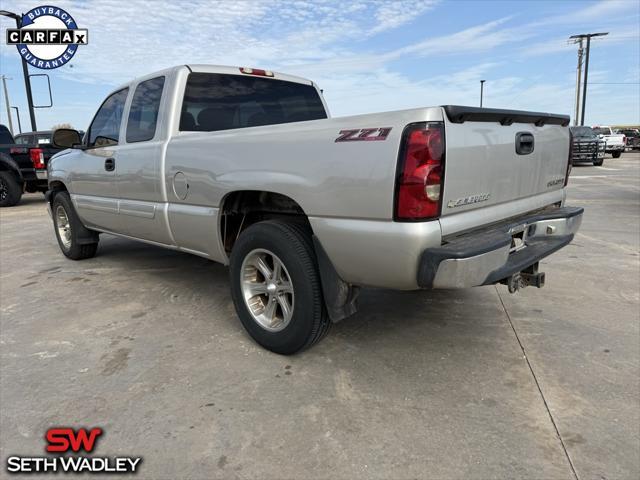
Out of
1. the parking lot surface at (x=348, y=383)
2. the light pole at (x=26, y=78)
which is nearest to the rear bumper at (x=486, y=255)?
the parking lot surface at (x=348, y=383)

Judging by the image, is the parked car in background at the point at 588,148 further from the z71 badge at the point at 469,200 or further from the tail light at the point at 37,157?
the z71 badge at the point at 469,200

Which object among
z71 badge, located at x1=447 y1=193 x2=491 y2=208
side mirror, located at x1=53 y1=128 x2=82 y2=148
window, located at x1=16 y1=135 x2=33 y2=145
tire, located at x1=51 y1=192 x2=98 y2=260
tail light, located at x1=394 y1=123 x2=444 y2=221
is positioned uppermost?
window, located at x1=16 y1=135 x2=33 y2=145

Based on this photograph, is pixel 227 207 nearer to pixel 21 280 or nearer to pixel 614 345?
pixel 614 345

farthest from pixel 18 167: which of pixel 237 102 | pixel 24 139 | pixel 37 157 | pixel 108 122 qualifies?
pixel 237 102

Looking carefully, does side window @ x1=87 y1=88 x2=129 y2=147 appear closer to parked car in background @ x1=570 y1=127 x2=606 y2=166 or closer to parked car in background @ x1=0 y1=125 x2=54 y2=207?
parked car in background @ x1=0 y1=125 x2=54 y2=207

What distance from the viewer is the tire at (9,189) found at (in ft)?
37.1

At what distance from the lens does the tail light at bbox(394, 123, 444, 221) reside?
219 centimetres

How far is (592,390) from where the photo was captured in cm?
259

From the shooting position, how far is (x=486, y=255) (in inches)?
91.3

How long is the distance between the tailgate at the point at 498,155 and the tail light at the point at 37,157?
36.7 ft

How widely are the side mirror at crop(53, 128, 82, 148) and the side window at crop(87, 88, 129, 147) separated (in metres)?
0.25

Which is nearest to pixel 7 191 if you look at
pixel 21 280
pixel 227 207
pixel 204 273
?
pixel 21 280

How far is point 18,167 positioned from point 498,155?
39.2 ft

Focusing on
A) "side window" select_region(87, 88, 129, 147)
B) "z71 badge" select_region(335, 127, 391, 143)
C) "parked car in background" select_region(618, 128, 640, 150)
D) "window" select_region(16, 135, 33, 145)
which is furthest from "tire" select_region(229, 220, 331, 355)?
"parked car in background" select_region(618, 128, 640, 150)
